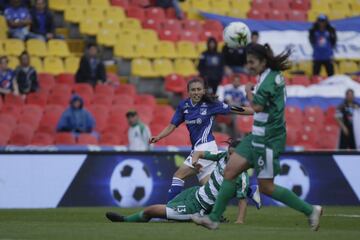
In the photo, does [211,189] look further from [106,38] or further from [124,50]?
[106,38]

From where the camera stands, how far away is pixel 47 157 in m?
18.3

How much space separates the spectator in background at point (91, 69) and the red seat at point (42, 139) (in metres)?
2.48

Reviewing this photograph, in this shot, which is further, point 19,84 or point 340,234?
point 19,84

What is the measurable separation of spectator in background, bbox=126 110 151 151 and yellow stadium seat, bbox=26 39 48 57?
423 centimetres

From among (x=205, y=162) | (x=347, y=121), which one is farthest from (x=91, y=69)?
(x=205, y=162)

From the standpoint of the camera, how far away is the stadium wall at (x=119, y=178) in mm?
18125

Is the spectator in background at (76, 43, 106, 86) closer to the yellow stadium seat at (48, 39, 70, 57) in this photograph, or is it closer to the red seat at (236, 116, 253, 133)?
the yellow stadium seat at (48, 39, 70, 57)

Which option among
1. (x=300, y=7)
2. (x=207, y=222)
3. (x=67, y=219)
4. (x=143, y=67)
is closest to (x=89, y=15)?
(x=143, y=67)

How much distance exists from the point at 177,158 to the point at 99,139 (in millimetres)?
3316

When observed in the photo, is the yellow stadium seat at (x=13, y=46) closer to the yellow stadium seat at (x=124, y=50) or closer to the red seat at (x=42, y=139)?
the yellow stadium seat at (x=124, y=50)

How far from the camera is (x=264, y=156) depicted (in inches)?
436

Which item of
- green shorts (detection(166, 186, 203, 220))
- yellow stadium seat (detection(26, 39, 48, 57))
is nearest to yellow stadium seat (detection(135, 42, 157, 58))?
yellow stadium seat (detection(26, 39, 48, 57))

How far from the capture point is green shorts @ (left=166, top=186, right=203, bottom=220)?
12930mm

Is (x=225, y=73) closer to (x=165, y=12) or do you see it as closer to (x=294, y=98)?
(x=294, y=98)
